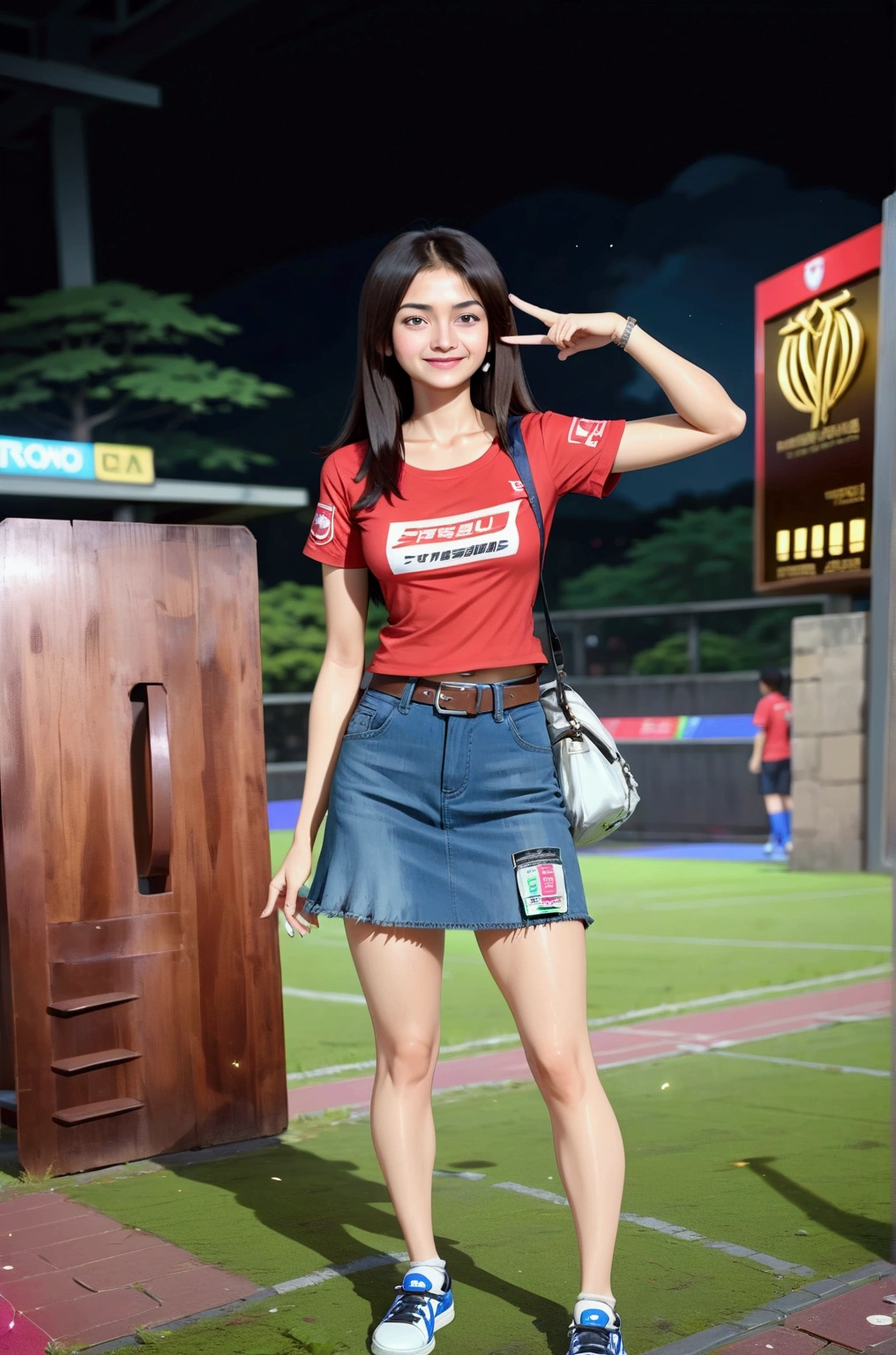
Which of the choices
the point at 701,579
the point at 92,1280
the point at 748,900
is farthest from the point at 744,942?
the point at 701,579

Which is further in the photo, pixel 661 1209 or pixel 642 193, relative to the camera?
pixel 642 193

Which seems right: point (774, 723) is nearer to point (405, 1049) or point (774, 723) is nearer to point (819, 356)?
point (819, 356)

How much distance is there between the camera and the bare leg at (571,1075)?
223cm

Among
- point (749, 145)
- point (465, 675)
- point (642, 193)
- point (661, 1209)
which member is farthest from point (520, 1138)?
point (642, 193)

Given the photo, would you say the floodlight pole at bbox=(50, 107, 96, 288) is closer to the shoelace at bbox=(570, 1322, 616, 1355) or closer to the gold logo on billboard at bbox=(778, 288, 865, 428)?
the gold logo on billboard at bbox=(778, 288, 865, 428)

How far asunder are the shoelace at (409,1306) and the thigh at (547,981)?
0.48 m

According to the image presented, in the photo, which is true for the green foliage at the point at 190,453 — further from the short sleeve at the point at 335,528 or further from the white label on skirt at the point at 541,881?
the white label on skirt at the point at 541,881

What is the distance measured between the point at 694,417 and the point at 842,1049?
10.1ft

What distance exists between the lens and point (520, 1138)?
3779 millimetres

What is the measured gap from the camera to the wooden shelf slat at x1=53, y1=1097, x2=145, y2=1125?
11.1 feet

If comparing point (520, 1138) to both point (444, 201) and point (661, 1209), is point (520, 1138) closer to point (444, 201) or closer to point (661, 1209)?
point (661, 1209)

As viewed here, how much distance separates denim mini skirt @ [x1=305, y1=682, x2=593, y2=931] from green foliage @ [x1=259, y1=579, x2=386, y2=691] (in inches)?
1051

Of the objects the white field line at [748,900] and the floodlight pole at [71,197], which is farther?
the floodlight pole at [71,197]

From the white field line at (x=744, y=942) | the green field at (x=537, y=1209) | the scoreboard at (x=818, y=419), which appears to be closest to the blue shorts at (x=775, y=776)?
the scoreboard at (x=818, y=419)
